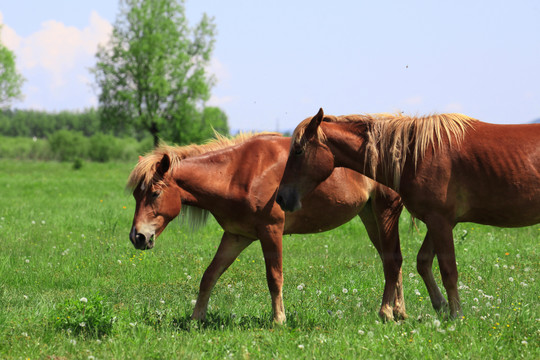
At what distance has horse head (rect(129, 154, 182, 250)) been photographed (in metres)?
5.54

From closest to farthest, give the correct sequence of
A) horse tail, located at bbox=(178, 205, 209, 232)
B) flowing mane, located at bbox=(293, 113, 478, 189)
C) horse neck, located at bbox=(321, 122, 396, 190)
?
flowing mane, located at bbox=(293, 113, 478, 189), horse neck, located at bbox=(321, 122, 396, 190), horse tail, located at bbox=(178, 205, 209, 232)

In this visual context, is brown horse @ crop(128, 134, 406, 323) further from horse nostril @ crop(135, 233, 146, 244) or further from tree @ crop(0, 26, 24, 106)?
tree @ crop(0, 26, 24, 106)

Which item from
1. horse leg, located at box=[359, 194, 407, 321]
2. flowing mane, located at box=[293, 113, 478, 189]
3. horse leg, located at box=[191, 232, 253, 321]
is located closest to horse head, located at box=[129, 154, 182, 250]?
horse leg, located at box=[191, 232, 253, 321]

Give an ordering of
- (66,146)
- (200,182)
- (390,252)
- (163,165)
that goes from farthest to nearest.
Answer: (66,146) → (390,252) → (200,182) → (163,165)

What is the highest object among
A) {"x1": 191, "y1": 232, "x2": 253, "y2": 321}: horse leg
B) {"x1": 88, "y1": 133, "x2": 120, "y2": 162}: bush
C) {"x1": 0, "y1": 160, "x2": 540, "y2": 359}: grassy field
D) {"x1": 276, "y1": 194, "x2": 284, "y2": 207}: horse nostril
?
{"x1": 276, "y1": 194, "x2": 284, "y2": 207}: horse nostril

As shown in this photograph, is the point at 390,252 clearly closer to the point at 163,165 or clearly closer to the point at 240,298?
the point at 240,298

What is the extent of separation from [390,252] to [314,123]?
2030mm

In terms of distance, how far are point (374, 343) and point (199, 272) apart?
159 inches

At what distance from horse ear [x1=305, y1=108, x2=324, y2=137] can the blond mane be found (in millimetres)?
1277

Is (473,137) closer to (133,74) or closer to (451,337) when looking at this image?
(451,337)

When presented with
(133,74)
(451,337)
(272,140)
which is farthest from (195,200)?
(133,74)

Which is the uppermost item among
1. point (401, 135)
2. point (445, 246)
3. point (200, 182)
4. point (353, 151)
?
point (401, 135)

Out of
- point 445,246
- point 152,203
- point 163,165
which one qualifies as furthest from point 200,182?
point 445,246

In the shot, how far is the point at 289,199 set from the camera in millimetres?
5250
